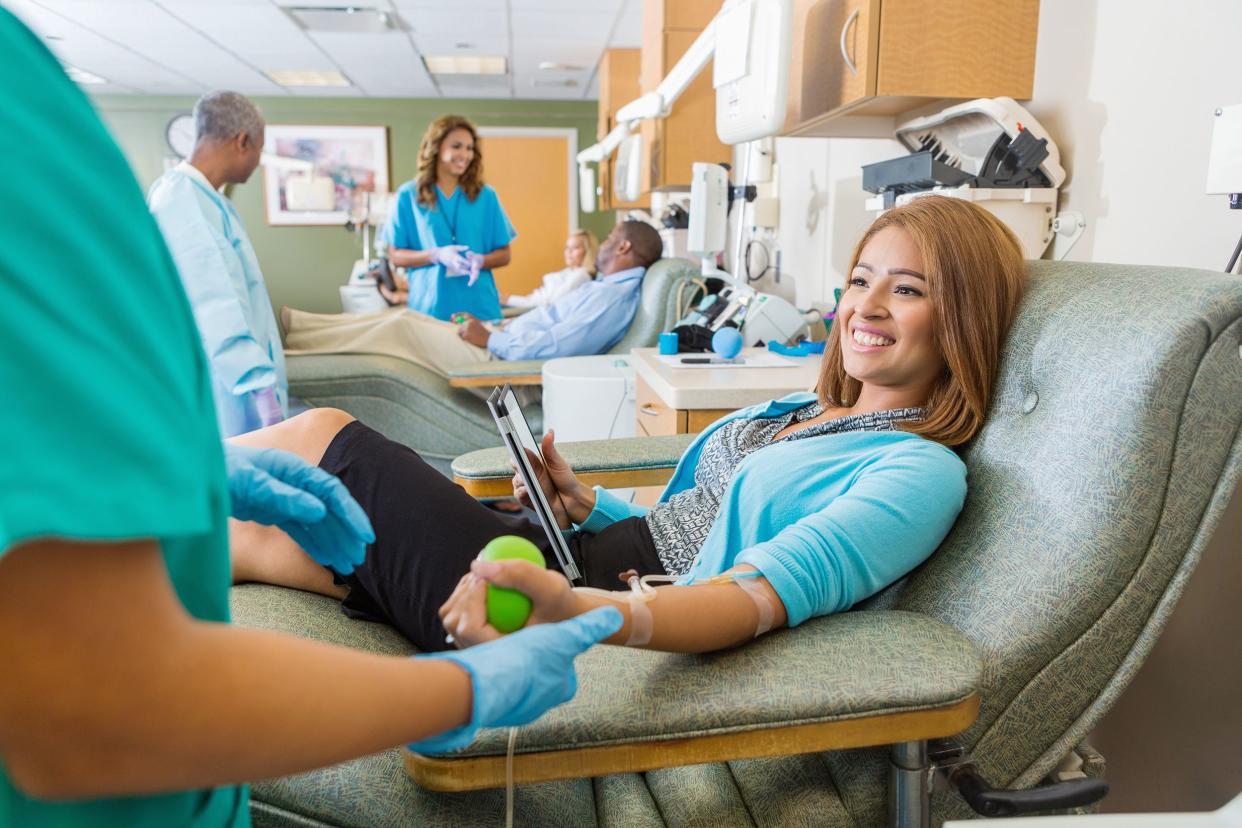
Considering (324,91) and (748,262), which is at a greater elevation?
(324,91)

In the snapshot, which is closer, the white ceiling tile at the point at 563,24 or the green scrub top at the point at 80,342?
the green scrub top at the point at 80,342

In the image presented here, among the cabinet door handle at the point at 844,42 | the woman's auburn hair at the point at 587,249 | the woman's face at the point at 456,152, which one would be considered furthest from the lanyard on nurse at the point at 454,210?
the cabinet door handle at the point at 844,42

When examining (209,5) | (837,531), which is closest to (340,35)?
(209,5)

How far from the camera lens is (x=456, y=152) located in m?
3.85

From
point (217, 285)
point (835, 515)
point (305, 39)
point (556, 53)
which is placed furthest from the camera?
point (556, 53)

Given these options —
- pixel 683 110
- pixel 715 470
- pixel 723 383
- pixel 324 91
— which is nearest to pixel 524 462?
pixel 715 470

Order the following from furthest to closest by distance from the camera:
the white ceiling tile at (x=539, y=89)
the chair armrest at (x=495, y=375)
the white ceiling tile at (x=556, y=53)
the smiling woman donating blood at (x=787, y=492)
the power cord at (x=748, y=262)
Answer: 1. the white ceiling tile at (x=539, y=89)
2. the white ceiling tile at (x=556, y=53)
3. the power cord at (x=748, y=262)
4. the chair armrest at (x=495, y=375)
5. the smiling woman donating blood at (x=787, y=492)

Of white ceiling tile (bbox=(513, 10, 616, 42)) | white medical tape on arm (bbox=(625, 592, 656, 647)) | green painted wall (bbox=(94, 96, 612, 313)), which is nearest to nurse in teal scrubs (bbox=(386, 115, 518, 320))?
white ceiling tile (bbox=(513, 10, 616, 42))

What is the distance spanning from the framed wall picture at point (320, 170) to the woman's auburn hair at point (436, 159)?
4.53 m

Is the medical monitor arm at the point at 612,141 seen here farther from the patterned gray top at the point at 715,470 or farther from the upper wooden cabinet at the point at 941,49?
the patterned gray top at the point at 715,470

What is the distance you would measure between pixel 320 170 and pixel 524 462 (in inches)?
310

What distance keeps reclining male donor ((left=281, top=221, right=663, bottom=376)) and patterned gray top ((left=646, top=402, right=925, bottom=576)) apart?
6.26ft

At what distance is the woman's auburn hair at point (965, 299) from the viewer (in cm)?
112

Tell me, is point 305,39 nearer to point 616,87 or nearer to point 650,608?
point 616,87
